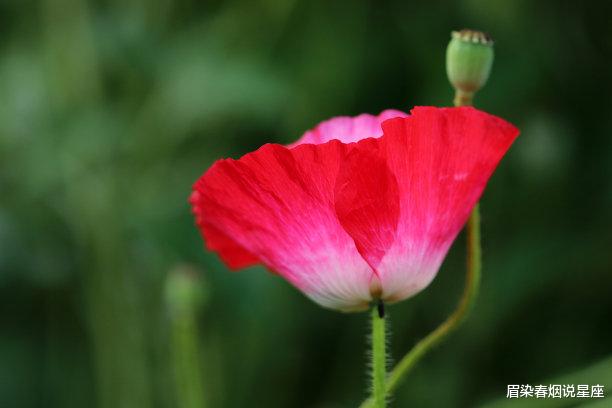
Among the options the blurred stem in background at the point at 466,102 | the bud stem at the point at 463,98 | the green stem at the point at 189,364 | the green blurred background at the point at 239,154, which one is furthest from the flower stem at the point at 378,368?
the green blurred background at the point at 239,154

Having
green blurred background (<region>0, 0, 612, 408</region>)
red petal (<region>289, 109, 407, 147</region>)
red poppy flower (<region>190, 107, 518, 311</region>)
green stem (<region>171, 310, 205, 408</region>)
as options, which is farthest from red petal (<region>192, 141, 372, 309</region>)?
green blurred background (<region>0, 0, 612, 408</region>)

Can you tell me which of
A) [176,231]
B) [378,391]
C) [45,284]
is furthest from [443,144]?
[45,284]

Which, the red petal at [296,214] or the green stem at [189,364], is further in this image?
the green stem at [189,364]

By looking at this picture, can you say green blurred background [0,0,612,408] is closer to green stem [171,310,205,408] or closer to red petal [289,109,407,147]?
green stem [171,310,205,408]

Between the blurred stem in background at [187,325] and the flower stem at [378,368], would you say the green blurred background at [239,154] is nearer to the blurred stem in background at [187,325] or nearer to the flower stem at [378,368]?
the blurred stem in background at [187,325]

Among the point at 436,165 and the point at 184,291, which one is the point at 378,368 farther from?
the point at 184,291

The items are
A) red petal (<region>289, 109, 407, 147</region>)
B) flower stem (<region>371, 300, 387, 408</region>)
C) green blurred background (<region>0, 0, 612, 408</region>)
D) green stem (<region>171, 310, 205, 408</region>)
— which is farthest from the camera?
green blurred background (<region>0, 0, 612, 408</region>)

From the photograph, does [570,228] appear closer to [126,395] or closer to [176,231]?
[176,231]

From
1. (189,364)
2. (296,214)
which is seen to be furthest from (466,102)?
(189,364)
